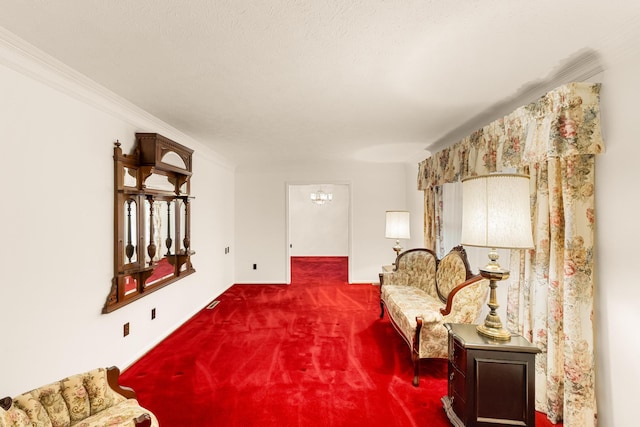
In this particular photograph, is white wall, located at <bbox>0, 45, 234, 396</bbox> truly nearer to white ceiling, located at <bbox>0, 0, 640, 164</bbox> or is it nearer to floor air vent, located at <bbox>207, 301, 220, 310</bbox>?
white ceiling, located at <bbox>0, 0, 640, 164</bbox>

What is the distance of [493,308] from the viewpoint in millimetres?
1849

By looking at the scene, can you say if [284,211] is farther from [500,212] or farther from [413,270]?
[500,212]

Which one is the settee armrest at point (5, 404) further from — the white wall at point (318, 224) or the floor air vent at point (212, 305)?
the white wall at point (318, 224)

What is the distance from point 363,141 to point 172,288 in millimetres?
3005

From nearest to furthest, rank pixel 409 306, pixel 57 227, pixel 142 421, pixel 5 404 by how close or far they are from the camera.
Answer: pixel 5 404 → pixel 142 421 → pixel 57 227 → pixel 409 306

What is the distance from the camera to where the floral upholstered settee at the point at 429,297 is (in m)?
2.40

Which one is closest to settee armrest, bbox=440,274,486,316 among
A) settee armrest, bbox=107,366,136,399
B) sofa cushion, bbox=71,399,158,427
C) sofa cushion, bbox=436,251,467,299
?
sofa cushion, bbox=436,251,467,299

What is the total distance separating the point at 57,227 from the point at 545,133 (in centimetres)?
330

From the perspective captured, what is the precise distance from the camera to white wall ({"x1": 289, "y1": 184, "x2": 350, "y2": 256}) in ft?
30.2

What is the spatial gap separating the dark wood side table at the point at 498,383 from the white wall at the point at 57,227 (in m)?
2.65

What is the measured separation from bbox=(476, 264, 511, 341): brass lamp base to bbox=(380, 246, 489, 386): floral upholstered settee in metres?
0.46

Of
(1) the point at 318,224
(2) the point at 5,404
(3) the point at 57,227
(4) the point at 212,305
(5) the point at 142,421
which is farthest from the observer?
(1) the point at 318,224

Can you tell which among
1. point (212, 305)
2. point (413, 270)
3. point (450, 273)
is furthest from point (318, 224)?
point (450, 273)

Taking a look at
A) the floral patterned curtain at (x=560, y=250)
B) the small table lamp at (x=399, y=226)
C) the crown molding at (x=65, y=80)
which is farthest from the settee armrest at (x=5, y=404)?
the small table lamp at (x=399, y=226)
